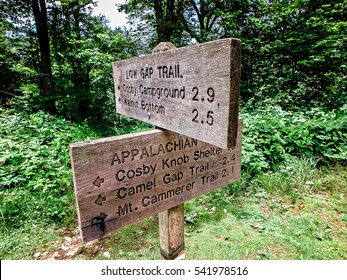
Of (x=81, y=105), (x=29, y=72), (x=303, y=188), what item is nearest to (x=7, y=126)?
(x=81, y=105)

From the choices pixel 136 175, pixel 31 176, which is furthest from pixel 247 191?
pixel 31 176

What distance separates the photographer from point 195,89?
2.54 ft

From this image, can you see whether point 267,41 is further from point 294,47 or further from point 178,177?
point 178,177

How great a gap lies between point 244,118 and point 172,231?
3.85 m

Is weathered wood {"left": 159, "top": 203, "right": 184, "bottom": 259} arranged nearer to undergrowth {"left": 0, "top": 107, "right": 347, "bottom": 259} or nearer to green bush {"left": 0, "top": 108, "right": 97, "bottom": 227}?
undergrowth {"left": 0, "top": 107, "right": 347, "bottom": 259}

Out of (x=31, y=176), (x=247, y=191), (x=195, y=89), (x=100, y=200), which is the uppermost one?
(x=195, y=89)

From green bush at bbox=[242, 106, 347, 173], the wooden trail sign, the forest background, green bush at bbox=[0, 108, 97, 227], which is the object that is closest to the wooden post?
the wooden trail sign

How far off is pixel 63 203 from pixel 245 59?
310 inches

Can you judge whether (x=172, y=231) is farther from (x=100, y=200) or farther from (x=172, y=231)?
(x=100, y=200)

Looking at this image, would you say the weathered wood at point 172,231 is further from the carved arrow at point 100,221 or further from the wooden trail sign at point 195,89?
the wooden trail sign at point 195,89

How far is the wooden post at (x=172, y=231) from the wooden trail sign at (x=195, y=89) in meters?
0.60

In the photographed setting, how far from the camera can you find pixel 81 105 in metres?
8.74

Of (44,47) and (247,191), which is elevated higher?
(44,47)

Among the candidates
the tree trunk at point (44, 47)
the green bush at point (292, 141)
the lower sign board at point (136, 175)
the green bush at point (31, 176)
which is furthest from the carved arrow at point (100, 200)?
the tree trunk at point (44, 47)
